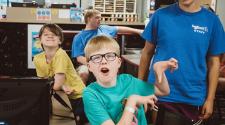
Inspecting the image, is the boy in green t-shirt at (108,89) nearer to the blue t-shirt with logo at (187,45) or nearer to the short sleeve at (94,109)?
the short sleeve at (94,109)

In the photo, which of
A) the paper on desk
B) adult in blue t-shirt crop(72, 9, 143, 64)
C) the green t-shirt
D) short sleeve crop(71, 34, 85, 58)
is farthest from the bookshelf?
the green t-shirt

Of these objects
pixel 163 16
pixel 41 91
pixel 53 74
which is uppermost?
pixel 163 16

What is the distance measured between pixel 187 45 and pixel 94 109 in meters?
0.63

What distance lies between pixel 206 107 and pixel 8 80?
1.06 metres

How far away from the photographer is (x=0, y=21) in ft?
20.3

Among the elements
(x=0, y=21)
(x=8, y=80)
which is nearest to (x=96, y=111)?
(x=8, y=80)

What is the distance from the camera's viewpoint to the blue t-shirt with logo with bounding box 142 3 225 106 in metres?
1.78

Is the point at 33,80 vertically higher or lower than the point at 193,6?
lower

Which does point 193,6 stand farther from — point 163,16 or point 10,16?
point 10,16

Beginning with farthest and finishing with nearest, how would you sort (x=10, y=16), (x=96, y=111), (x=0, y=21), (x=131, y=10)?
(x=131, y=10)
(x=10, y=16)
(x=0, y=21)
(x=96, y=111)

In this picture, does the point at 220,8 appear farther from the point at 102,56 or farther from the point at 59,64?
the point at 102,56

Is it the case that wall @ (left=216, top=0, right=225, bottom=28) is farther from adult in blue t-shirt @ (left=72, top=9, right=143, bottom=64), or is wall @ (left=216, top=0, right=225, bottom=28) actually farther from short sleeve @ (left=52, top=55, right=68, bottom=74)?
short sleeve @ (left=52, top=55, right=68, bottom=74)

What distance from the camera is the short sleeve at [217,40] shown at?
72.3 inches

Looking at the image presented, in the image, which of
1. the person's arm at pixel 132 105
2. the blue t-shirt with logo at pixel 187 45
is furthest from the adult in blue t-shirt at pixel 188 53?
the person's arm at pixel 132 105
